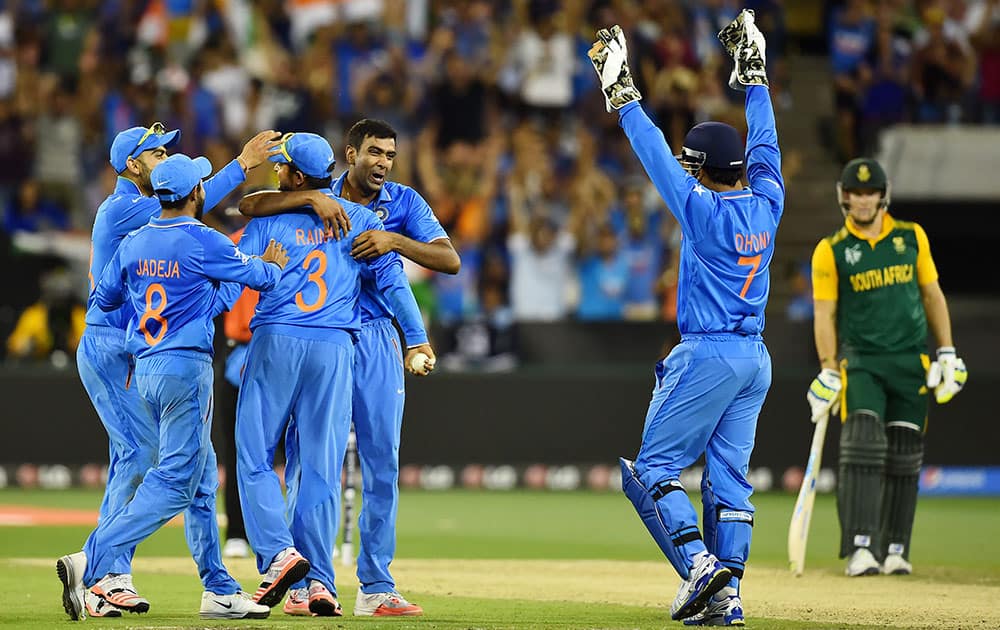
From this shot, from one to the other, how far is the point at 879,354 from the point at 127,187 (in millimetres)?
5099

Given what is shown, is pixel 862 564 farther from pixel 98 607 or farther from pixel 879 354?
pixel 98 607

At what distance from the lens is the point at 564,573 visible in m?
11.1

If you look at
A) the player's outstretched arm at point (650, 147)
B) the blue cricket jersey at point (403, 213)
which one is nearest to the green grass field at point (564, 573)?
the blue cricket jersey at point (403, 213)

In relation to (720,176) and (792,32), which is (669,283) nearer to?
(792,32)

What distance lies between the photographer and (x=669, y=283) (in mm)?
17766

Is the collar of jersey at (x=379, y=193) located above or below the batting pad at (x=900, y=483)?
above

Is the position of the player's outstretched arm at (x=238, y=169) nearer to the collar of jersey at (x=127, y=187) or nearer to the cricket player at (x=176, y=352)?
the cricket player at (x=176, y=352)

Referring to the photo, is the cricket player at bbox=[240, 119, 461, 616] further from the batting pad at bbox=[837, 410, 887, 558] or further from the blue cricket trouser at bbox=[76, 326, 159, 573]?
the batting pad at bbox=[837, 410, 887, 558]

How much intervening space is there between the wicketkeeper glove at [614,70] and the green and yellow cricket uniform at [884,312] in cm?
350

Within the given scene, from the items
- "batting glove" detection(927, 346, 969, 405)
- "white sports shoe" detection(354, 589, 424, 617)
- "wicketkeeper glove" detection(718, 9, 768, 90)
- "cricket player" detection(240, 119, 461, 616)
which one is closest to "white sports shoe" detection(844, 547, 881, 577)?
"batting glove" detection(927, 346, 969, 405)

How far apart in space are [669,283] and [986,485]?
12.1ft

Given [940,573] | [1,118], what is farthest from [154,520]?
[1,118]

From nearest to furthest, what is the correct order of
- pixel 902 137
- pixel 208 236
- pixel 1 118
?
pixel 208 236, pixel 902 137, pixel 1 118

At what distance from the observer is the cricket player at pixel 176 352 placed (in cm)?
830
